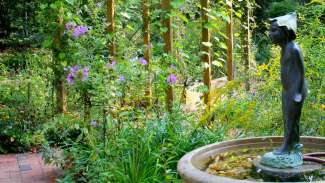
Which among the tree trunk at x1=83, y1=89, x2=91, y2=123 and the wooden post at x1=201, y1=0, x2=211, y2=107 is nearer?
the tree trunk at x1=83, y1=89, x2=91, y2=123

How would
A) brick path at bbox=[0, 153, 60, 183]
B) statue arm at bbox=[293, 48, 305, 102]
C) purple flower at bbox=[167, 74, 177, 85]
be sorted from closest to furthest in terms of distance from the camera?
statue arm at bbox=[293, 48, 305, 102] → purple flower at bbox=[167, 74, 177, 85] → brick path at bbox=[0, 153, 60, 183]

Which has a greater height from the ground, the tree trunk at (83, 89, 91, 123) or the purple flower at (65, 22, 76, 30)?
the purple flower at (65, 22, 76, 30)

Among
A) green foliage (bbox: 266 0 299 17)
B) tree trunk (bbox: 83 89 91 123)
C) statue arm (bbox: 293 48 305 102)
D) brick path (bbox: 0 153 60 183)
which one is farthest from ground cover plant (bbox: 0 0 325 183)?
green foliage (bbox: 266 0 299 17)

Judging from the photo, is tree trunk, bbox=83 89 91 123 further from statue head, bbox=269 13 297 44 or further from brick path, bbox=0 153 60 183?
statue head, bbox=269 13 297 44

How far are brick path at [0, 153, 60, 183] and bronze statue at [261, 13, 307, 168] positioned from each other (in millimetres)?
2675

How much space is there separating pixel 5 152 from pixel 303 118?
350cm

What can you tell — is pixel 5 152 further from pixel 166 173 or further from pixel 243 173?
pixel 243 173

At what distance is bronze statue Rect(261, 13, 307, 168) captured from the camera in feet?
8.23

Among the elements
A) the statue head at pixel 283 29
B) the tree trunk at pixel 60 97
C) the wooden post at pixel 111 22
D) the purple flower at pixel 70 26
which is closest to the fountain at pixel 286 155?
the statue head at pixel 283 29

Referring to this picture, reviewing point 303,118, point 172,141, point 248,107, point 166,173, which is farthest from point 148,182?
point 303,118

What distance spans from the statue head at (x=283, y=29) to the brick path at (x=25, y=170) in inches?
112

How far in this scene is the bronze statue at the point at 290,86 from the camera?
2.51 metres

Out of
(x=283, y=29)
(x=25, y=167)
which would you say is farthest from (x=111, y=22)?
(x=283, y=29)

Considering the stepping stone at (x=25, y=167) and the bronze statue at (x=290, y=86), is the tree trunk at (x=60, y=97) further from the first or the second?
the bronze statue at (x=290, y=86)
